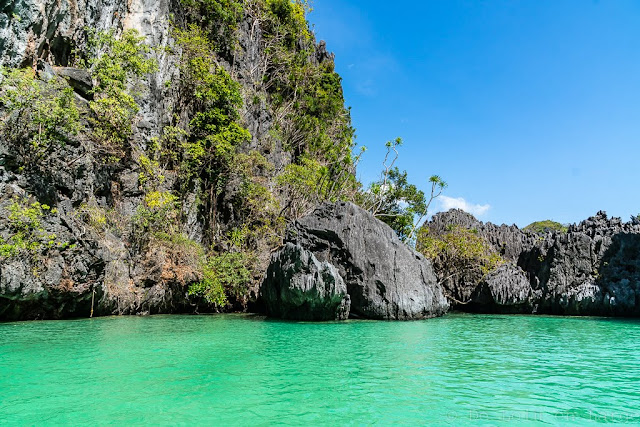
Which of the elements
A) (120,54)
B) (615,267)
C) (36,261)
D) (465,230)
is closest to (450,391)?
(36,261)

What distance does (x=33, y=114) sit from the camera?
10945 millimetres

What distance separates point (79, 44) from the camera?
45.0 feet

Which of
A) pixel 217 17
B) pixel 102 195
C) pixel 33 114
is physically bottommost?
pixel 102 195

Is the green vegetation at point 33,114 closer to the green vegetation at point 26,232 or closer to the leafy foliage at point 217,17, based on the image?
the green vegetation at point 26,232

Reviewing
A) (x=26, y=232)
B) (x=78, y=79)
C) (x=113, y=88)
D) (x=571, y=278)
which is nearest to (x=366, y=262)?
(x=26, y=232)

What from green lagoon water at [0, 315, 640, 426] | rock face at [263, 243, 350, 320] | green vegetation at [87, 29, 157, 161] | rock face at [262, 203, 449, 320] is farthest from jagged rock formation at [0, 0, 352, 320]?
rock face at [262, 203, 449, 320]

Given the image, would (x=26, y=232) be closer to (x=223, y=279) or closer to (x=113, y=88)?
(x=113, y=88)

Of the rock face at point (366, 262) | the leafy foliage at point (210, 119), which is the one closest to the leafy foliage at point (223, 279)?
the rock face at point (366, 262)

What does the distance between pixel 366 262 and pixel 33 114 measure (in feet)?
35.0

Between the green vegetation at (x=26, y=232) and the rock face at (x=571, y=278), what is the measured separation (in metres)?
17.7

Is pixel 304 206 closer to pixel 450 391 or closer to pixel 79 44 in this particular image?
pixel 79 44

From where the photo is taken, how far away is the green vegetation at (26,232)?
9953 millimetres

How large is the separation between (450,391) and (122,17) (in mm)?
17514

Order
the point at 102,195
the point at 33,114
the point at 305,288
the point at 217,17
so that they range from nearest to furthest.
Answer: the point at 33,114, the point at 305,288, the point at 102,195, the point at 217,17
